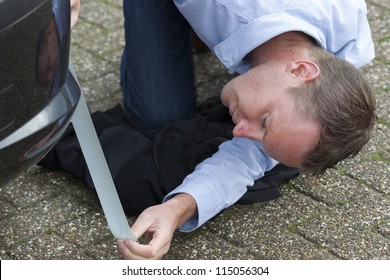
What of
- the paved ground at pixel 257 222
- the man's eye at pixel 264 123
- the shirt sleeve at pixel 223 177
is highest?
the man's eye at pixel 264 123

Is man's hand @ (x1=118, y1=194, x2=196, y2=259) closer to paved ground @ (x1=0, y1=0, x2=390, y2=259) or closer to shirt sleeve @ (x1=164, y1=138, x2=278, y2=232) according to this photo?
shirt sleeve @ (x1=164, y1=138, x2=278, y2=232)

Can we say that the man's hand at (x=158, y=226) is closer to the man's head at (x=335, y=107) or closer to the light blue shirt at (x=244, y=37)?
the light blue shirt at (x=244, y=37)

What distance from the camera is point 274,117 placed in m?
2.50

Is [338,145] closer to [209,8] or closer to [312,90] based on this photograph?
[312,90]

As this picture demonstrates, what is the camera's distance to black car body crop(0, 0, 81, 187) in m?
1.89

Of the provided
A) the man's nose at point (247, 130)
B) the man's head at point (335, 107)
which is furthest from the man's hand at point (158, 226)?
the man's head at point (335, 107)

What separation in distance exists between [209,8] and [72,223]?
0.87 m

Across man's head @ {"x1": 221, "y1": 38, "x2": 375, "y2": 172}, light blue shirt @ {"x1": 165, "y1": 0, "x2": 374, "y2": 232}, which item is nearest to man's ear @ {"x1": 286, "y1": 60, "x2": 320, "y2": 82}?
man's head @ {"x1": 221, "y1": 38, "x2": 375, "y2": 172}

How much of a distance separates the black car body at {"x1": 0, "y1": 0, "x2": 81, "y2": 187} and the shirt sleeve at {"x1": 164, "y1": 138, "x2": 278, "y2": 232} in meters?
0.73

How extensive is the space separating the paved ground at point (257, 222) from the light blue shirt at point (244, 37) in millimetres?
124

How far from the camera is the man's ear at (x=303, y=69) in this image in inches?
99.1

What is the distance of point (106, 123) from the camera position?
329cm
